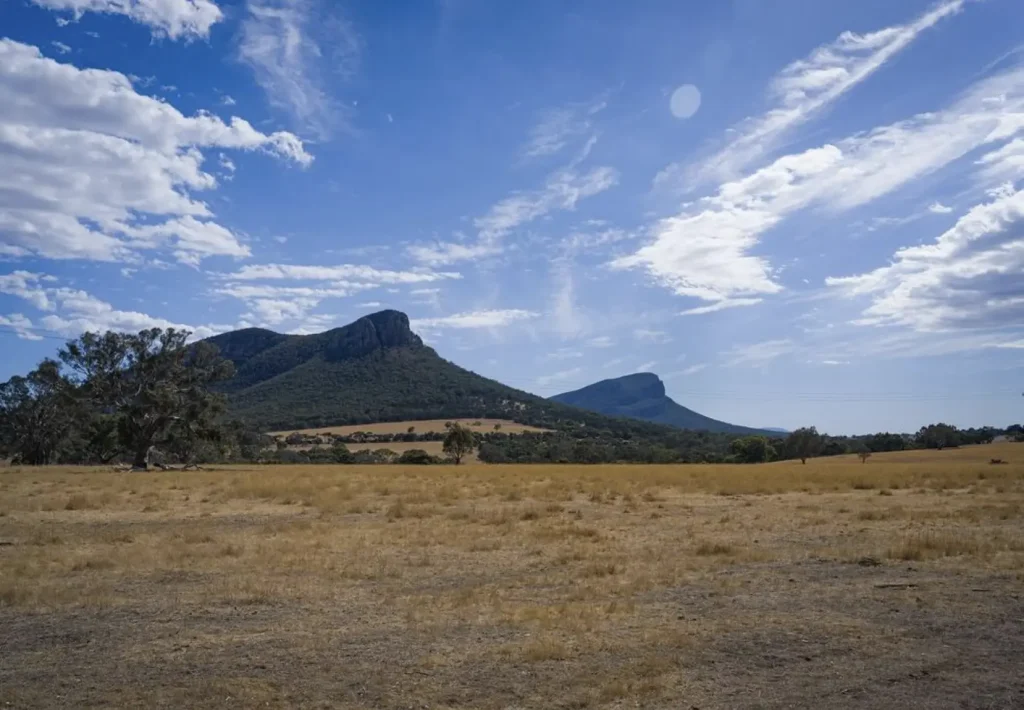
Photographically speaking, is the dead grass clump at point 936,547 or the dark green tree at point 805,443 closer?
the dead grass clump at point 936,547

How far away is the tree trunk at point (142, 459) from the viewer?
54709 millimetres

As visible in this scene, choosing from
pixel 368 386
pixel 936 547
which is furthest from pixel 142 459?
pixel 368 386

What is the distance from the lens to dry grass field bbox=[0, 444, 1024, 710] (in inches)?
265

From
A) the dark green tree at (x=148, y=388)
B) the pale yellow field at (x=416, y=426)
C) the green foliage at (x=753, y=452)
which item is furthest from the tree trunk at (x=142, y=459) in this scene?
the green foliage at (x=753, y=452)

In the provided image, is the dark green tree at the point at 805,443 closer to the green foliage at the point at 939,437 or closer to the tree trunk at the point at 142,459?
the green foliage at the point at 939,437

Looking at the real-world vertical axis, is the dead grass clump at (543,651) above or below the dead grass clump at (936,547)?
below

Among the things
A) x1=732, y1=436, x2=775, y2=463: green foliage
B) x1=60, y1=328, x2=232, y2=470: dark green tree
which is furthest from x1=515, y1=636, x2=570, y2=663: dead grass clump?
x1=732, y1=436, x2=775, y2=463: green foliage

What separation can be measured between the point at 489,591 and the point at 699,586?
334 centimetres

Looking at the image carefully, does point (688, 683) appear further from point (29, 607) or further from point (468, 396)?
point (468, 396)

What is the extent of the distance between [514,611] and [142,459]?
53.4m

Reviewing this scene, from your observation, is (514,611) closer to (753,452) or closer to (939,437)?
(753,452)

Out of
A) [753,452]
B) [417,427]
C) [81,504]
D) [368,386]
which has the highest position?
[368,386]

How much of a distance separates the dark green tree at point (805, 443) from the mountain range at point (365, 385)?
56454mm

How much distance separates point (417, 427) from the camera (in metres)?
127
